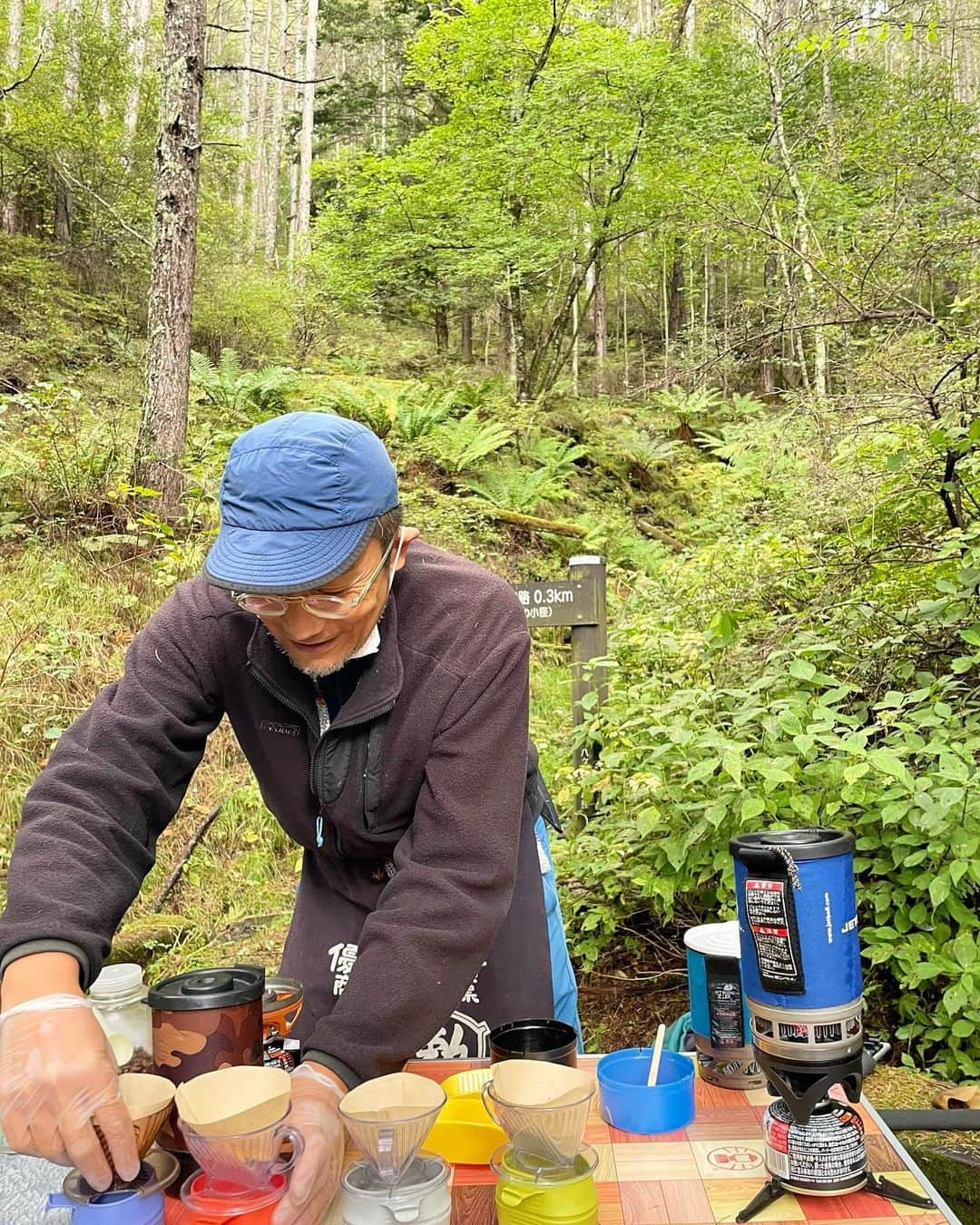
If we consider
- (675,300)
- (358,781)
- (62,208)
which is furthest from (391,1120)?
(675,300)

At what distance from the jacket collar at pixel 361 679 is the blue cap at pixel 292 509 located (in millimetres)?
217

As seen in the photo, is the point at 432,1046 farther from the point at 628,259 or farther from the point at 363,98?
the point at 363,98

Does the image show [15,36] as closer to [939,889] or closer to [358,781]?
[358,781]

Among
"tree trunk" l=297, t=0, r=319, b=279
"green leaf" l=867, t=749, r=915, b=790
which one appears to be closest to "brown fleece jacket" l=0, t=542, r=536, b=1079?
"green leaf" l=867, t=749, r=915, b=790


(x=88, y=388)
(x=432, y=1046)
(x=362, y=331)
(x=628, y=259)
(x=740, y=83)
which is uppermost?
(x=740, y=83)

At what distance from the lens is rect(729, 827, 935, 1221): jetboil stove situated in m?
1.12

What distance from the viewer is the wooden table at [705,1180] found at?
111 cm

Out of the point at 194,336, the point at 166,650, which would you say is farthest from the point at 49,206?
the point at 166,650

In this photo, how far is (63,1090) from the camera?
3.70ft

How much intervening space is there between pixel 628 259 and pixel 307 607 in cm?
1595

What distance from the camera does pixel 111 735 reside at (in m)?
1.58

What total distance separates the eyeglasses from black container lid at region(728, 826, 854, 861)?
2.14ft

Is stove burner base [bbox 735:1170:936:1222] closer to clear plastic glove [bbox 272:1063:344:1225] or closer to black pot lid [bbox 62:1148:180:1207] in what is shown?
clear plastic glove [bbox 272:1063:344:1225]

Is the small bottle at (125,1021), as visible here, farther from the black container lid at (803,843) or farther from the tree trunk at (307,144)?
the tree trunk at (307,144)
